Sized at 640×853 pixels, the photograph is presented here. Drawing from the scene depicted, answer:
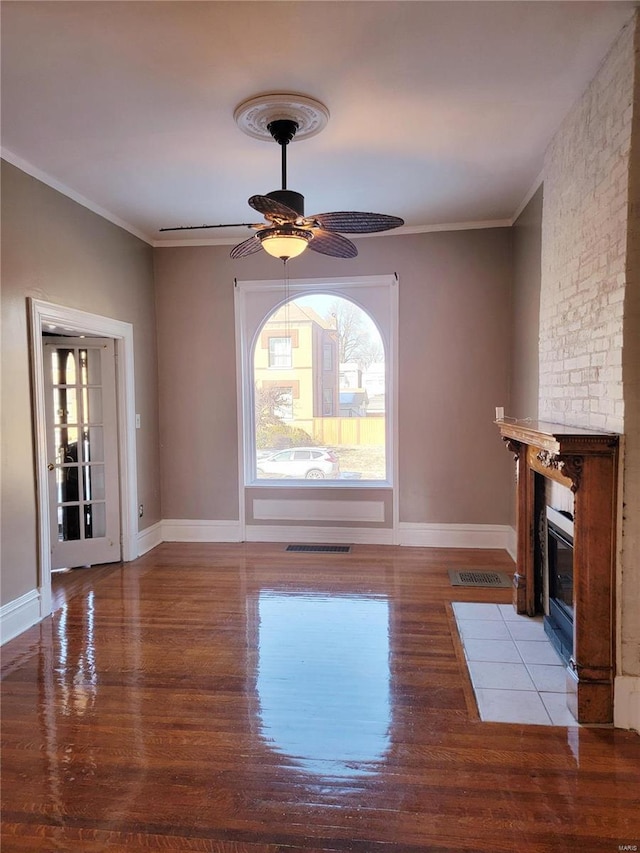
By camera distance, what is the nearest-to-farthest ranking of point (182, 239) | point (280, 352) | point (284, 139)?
point (284, 139)
point (182, 239)
point (280, 352)

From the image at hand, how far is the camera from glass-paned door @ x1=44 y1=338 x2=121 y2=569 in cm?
451

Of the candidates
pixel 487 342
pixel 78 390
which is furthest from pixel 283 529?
pixel 487 342

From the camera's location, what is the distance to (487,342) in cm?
491

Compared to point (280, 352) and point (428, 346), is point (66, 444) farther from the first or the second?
point (428, 346)

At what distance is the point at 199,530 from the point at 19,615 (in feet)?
7.10

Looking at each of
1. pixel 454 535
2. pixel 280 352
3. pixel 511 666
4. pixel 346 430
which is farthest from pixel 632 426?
pixel 280 352

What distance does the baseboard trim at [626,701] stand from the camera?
2346 mm

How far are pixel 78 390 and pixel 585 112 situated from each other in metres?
4.17

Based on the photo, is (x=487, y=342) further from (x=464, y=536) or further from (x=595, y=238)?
(x=595, y=238)

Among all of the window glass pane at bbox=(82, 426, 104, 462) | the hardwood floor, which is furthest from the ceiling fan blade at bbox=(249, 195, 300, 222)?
the window glass pane at bbox=(82, 426, 104, 462)

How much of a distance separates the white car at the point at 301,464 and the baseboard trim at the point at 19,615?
2.41 m

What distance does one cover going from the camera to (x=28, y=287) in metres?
3.49

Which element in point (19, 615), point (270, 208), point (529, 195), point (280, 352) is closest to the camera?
point (270, 208)

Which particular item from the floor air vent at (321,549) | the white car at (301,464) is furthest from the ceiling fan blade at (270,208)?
the floor air vent at (321,549)
